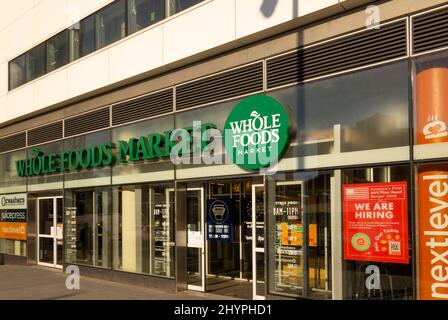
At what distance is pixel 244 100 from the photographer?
1169 centimetres

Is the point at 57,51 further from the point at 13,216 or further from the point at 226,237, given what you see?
the point at 226,237

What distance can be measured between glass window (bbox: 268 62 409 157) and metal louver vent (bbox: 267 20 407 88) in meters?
0.19

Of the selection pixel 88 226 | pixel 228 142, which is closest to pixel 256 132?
pixel 228 142

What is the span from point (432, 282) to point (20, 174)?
54.5ft

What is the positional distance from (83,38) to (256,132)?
27.3 ft

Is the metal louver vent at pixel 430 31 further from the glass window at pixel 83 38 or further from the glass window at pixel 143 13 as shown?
the glass window at pixel 83 38

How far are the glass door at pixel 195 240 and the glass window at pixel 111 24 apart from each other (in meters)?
5.21

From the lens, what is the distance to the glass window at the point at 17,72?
67.7 feet

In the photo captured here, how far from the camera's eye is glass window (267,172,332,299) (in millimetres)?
10047

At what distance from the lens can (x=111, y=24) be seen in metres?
15.6

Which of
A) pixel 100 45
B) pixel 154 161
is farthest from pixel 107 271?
pixel 100 45

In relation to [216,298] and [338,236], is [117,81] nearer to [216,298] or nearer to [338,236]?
[216,298]

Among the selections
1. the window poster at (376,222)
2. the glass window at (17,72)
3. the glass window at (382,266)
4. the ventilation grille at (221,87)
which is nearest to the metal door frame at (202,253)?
the ventilation grille at (221,87)

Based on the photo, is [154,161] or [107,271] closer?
[154,161]
